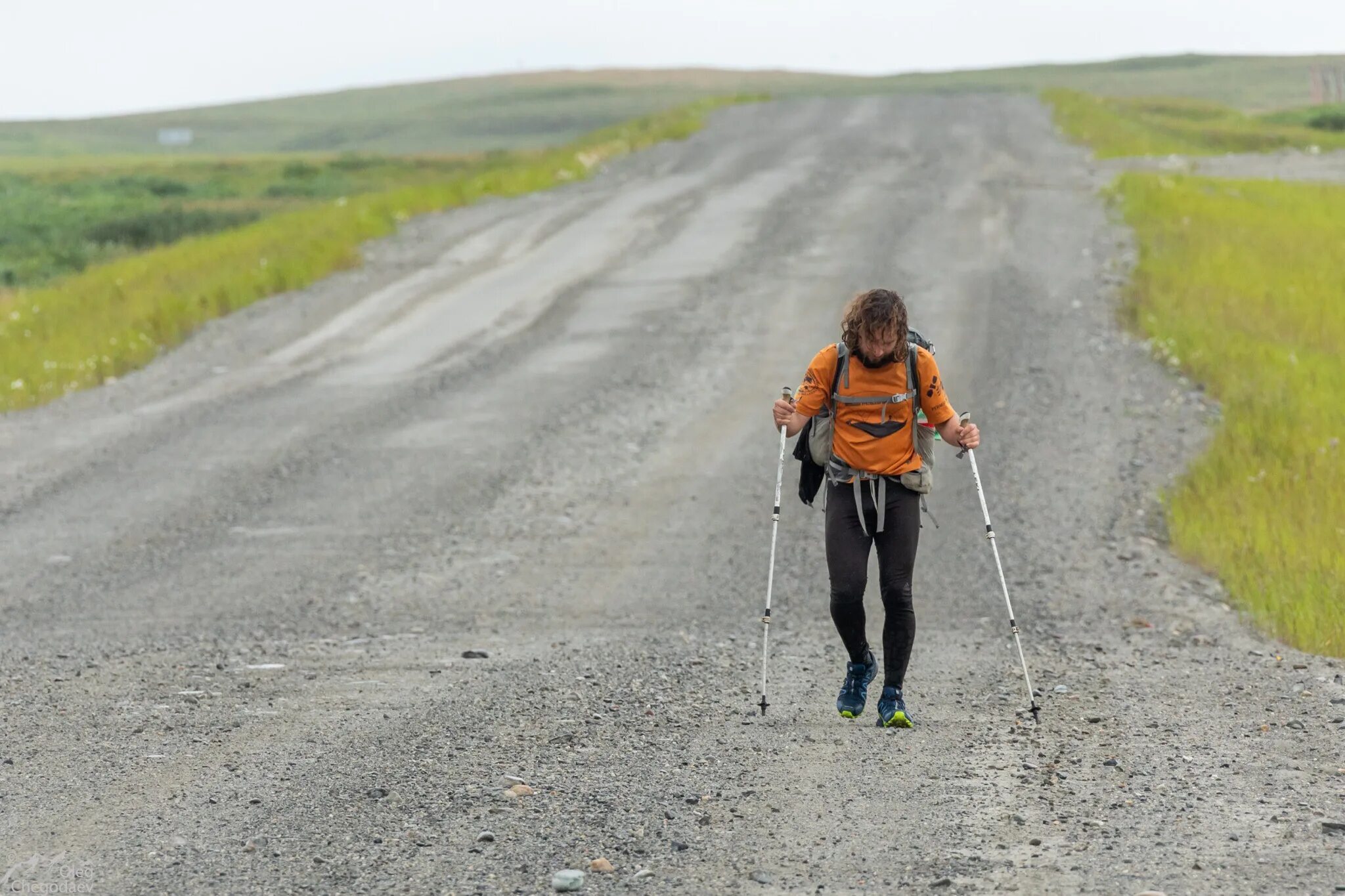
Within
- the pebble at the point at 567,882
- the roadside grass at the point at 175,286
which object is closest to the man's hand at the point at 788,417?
the pebble at the point at 567,882

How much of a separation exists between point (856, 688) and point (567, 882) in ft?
8.10

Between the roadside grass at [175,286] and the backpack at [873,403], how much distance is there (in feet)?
41.4

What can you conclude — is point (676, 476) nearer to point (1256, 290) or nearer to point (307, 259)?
point (1256, 290)

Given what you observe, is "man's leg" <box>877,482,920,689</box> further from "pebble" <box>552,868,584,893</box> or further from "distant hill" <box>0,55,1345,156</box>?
"distant hill" <box>0,55,1345,156</box>

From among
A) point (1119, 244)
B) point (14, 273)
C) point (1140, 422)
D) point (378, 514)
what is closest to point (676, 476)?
point (378, 514)

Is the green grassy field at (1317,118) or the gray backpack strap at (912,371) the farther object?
the green grassy field at (1317,118)

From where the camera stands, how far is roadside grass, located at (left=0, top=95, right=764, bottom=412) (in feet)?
61.2

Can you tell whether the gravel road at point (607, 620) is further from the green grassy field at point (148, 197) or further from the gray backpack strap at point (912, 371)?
the green grassy field at point (148, 197)

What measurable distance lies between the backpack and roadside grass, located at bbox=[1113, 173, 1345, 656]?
3.06 meters

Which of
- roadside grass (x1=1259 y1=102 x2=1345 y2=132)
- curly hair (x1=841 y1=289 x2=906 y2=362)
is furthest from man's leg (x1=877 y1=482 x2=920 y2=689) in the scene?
roadside grass (x1=1259 y1=102 x2=1345 y2=132)

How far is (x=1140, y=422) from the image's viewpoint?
1448cm

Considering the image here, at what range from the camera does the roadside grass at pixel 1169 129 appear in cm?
3688

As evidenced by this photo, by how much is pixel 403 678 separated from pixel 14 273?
2565cm

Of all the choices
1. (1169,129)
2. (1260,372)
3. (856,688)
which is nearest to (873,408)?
(856,688)
